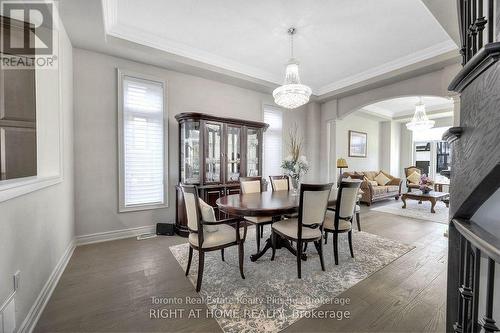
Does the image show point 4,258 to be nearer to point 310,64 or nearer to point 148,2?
point 148,2

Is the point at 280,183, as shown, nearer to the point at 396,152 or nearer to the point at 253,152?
the point at 253,152

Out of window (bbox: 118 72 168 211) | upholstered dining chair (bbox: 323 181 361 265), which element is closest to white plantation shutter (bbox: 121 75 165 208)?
window (bbox: 118 72 168 211)

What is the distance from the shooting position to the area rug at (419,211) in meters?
4.56

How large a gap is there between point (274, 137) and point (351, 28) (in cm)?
262

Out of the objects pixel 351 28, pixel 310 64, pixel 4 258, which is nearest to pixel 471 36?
pixel 351 28

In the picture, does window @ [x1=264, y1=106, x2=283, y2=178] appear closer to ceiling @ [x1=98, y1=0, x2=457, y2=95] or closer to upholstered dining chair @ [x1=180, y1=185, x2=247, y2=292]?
ceiling @ [x1=98, y1=0, x2=457, y2=95]

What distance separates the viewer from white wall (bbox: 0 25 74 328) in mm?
1372

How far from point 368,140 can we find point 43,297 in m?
8.71

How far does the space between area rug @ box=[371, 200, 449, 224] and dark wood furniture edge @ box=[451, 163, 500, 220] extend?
443 centimetres

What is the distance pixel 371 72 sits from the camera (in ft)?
13.8

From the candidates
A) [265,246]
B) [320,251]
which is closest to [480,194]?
[320,251]

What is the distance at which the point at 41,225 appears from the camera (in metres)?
1.86

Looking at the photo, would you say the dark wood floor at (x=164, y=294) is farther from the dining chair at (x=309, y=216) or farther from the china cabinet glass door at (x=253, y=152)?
the china cabinet glass door at (x=253, y=152)

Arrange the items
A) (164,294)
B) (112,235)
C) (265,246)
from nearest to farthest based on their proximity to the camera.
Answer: (164,294) < (265,246) < (112,235)
